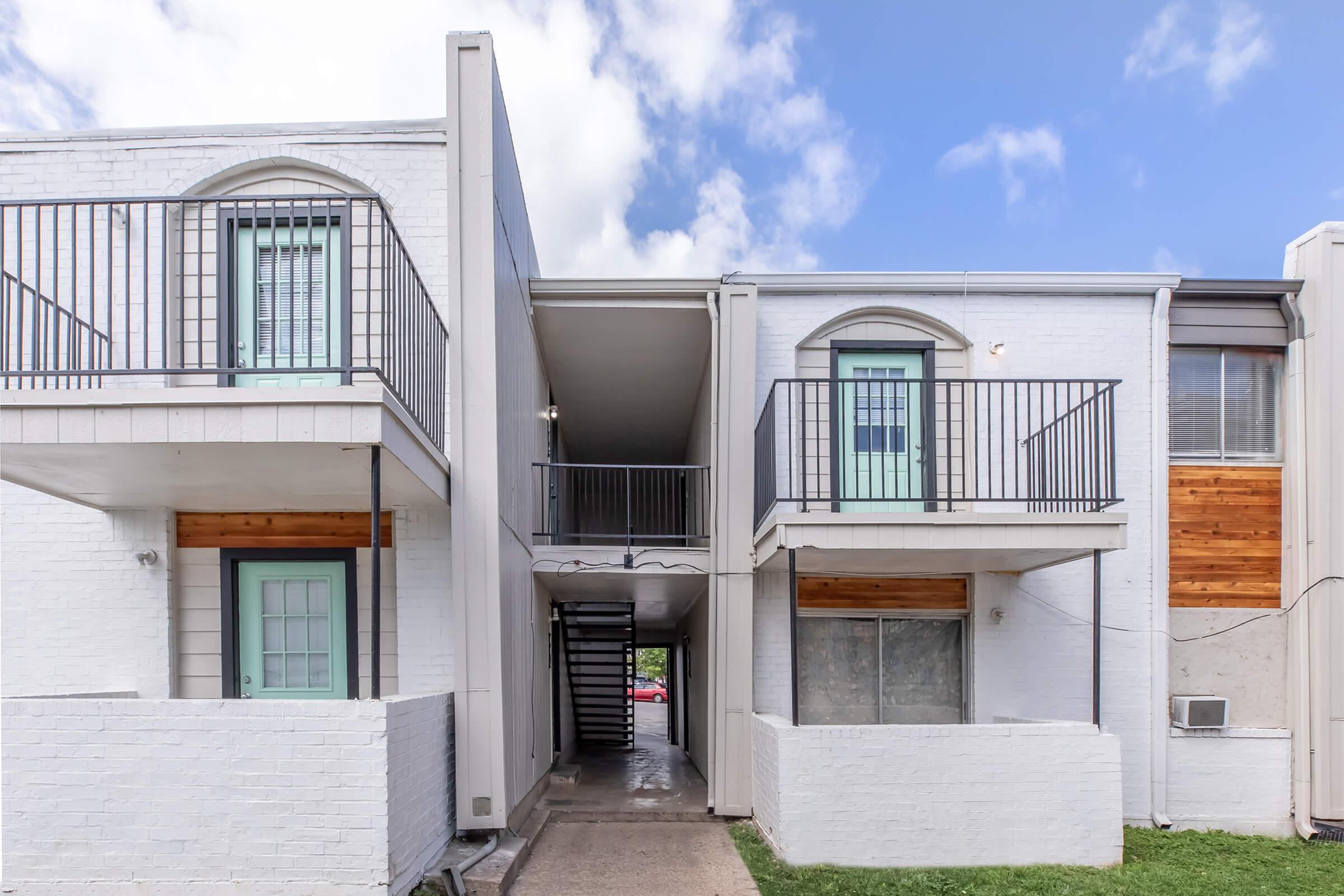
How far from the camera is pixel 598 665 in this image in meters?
13.3

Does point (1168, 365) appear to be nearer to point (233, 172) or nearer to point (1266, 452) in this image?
point (1266, 452)

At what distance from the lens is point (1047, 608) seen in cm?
815

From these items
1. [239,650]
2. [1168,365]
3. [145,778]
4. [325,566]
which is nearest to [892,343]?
[1168,365]

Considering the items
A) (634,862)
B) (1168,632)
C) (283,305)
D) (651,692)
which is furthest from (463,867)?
(651,692)

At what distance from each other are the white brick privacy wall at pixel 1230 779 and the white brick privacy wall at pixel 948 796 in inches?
83.3

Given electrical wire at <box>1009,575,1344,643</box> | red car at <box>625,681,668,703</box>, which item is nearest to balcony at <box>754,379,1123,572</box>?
electrical wire at <box>1009,575,1344,643</box>

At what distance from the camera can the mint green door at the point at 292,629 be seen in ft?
22.2

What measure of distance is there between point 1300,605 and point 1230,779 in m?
1.69

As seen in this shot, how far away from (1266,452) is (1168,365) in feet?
4.11

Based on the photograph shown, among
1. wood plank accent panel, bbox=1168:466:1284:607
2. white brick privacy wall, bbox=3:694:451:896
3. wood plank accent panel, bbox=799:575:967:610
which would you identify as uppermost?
wood plank accent panel, bbox=1168:466:1284:607

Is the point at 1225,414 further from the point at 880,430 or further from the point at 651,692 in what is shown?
the point at 651,692

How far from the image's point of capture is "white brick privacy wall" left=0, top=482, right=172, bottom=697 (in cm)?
666

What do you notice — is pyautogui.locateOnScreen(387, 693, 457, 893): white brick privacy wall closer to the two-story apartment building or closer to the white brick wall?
the two-story apartment building

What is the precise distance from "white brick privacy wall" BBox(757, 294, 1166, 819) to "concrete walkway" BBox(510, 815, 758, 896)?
200 cm
